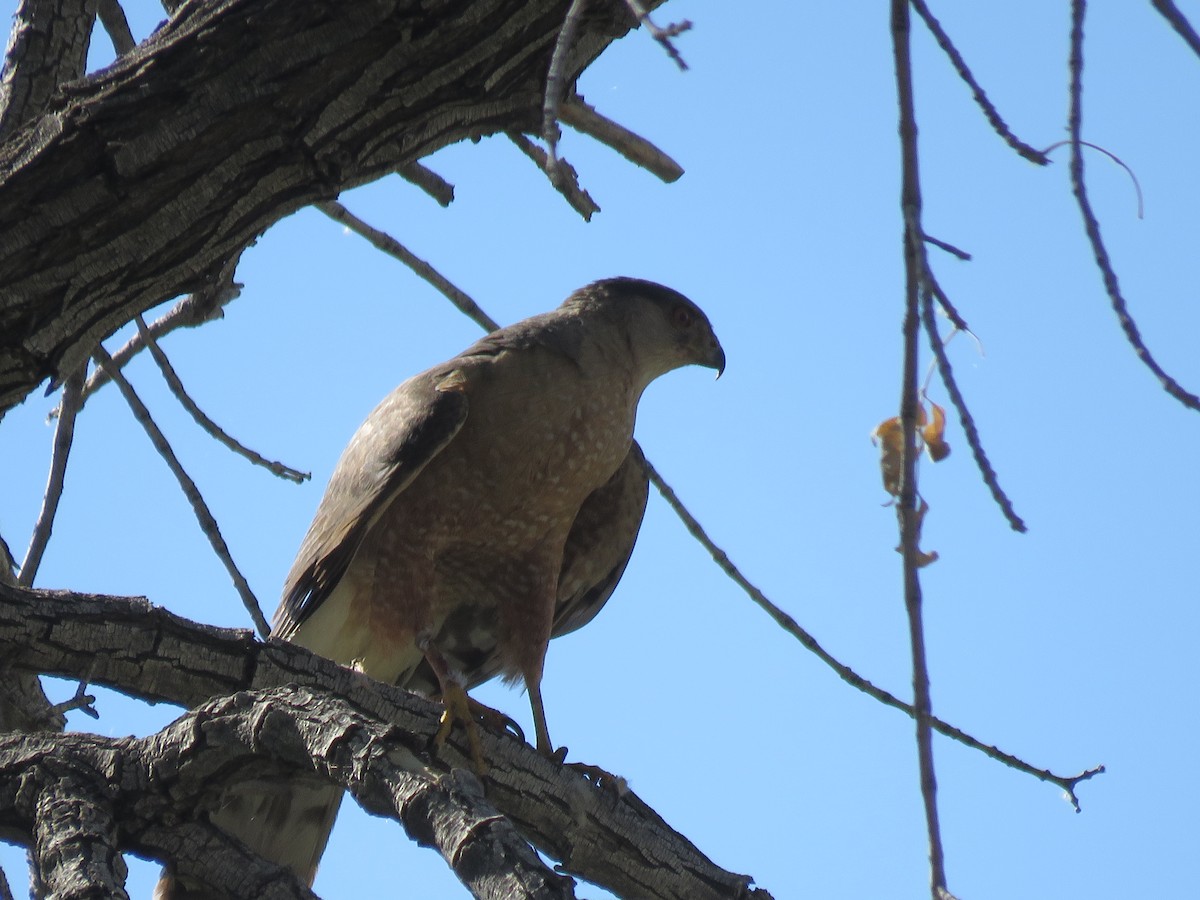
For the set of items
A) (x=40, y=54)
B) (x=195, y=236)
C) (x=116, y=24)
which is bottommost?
(x=195, y=236)

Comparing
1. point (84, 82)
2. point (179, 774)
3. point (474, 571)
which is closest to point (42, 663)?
point (179, 774)

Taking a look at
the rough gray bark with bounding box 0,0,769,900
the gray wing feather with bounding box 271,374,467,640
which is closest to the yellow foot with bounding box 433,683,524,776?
the rough gray bark with bounding box 0,0,769,900

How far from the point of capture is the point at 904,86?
1.58m

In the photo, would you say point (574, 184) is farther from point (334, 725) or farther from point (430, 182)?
point (334, 725)

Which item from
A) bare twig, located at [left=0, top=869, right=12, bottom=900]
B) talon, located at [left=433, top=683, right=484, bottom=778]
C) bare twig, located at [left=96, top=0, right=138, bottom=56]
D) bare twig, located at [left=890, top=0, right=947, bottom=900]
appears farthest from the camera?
bare twig, located at [left=96, top=0, right=138, bottom=56]

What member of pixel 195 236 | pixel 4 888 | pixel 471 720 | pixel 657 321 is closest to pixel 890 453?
pixel 195 236

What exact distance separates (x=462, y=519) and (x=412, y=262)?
110cm

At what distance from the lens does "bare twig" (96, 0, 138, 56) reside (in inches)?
130

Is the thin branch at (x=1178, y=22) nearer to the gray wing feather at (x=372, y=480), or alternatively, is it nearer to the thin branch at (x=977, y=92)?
the thin branch at (x=977, y=92)

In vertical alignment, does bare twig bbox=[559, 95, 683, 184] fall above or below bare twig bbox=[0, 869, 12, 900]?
above

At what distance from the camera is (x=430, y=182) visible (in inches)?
134

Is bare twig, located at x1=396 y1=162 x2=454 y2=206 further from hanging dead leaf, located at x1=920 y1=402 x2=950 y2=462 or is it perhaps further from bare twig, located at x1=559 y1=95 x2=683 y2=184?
hanging dead leaf, located at x1=920 y1=402 x2=950 y2=462

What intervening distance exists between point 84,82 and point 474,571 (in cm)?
238

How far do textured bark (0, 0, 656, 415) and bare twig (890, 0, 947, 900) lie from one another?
984 mm
